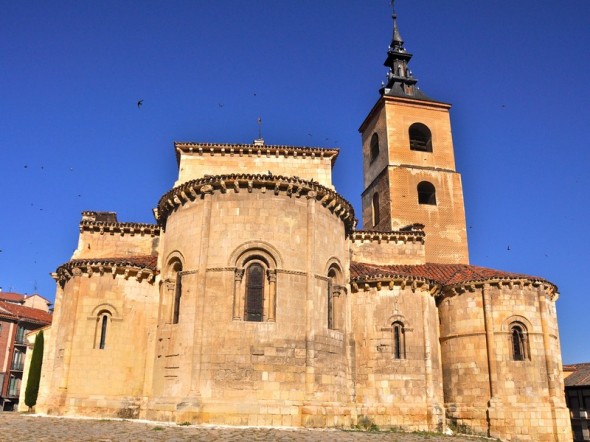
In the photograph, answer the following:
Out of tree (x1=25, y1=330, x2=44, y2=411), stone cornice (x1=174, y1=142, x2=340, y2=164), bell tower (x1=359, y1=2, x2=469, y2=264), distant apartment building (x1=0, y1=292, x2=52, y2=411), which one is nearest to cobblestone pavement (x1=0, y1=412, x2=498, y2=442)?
tree (x1=25, y1=330, x2=44, y2=411)

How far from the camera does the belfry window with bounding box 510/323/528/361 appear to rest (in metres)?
20.5

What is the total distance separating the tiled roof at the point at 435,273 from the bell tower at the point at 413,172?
629cm

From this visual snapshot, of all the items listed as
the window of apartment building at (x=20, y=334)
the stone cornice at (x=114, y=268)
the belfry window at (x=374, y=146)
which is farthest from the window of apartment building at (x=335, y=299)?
the window of apartment building at (x=20, y=334)

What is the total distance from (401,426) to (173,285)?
30.1 ft

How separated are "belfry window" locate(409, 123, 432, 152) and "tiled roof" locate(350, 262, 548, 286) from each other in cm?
1092

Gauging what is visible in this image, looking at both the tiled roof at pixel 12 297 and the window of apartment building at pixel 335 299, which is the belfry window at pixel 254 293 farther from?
the tiled roof at pixel 12 297

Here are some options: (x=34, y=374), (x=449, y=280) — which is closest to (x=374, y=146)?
(x=449, y=280)

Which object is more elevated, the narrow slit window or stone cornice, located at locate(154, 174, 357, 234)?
stone cornice, located at locate(154, 174, 357, 234)

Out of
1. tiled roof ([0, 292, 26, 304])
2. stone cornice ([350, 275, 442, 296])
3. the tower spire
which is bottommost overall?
stone cornice ([350, 275, 442, 296])

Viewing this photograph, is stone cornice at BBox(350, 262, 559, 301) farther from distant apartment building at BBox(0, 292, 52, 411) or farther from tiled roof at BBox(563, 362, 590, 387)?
distant apartment building at BBox(0, 292, 52, 411)

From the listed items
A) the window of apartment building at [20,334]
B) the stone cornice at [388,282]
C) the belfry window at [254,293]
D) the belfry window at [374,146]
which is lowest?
the belfry window at [254,293]

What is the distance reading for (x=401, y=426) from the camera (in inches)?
750

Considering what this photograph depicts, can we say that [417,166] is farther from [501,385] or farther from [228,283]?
[228,283]

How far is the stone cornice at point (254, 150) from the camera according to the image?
2194cm
